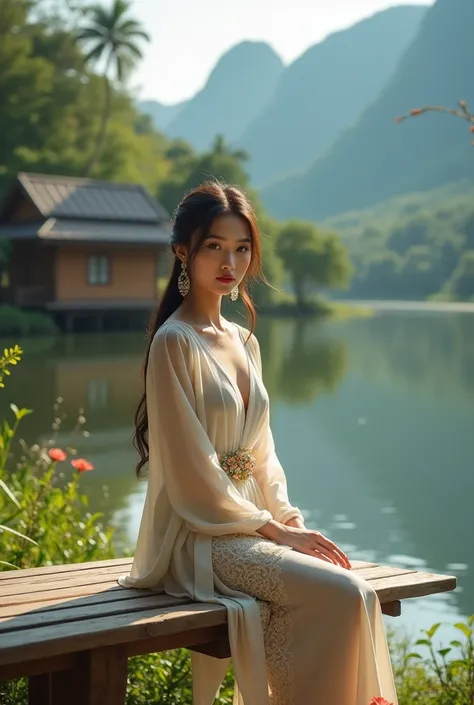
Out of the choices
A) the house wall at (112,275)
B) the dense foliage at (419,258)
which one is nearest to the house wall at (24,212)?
the house wall at (112,275)

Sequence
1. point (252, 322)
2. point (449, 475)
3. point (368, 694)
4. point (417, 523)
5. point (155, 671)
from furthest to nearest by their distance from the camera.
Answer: point (449, 475), point (417, 523), point (155, 671), point (252, 322), point (368, 694)

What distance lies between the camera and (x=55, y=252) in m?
28.0

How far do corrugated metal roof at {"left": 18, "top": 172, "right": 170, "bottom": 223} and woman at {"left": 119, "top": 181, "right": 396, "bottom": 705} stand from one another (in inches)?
994

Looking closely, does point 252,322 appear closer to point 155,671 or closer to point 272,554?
point 272,554

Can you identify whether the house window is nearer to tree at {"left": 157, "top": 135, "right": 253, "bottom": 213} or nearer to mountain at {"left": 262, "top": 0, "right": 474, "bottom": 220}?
tree at {"left": 157, "top": 135, "right": 253, "bottom": 213}

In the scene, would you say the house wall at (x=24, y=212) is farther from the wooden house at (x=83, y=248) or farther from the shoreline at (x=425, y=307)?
the shoreline at (x=425, y=307)

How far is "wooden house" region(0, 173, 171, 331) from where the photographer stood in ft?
→ 91.4

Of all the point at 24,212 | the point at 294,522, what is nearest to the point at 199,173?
the point at 24,212

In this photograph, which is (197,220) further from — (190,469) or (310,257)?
(310,257)

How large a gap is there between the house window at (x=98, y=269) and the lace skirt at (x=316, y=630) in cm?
2633

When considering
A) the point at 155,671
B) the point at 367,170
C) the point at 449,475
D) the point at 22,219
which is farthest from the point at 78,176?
the point at 367,170

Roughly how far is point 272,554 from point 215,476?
26cm

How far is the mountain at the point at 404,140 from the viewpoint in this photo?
142 meters

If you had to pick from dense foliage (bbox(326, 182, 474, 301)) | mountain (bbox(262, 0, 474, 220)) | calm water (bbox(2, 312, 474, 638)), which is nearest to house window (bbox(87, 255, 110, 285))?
calm water (bbox(2, 312, 474, 638))
